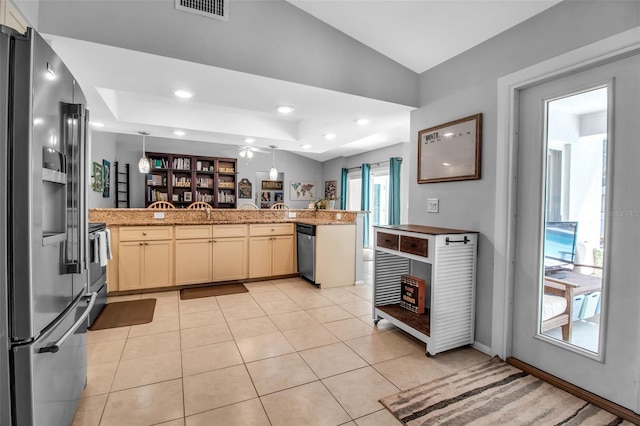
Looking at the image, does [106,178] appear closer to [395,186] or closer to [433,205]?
[395,186]

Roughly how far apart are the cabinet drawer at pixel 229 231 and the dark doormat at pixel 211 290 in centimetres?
70

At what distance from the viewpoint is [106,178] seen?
19.2ft

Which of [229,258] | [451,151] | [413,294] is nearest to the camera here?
Answer: [451,151]

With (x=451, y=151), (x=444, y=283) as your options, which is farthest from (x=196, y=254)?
(x=451, y=151)

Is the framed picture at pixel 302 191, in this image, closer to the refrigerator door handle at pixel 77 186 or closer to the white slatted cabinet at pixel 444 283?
the white slatted cabinet at pixel 444 283

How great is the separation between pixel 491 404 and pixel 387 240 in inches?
54.7

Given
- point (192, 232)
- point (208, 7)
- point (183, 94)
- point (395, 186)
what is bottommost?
point (192, 232)

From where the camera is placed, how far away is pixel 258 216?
16.2ft

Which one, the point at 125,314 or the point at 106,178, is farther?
the point at 106,178

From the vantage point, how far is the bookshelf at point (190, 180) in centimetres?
727

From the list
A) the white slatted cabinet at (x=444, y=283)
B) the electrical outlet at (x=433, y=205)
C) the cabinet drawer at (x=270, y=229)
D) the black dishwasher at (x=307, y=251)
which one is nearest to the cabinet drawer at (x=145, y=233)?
the cabinet drawer at (x=270, y=229)

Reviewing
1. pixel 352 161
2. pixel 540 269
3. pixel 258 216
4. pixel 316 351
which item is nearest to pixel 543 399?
pixel 540 269

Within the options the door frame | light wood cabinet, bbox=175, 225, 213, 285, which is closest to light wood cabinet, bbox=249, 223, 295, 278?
light wood cabinet, bbox=175, 225, 213, 285

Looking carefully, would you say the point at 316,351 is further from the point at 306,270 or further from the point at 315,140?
the point at 315,140
